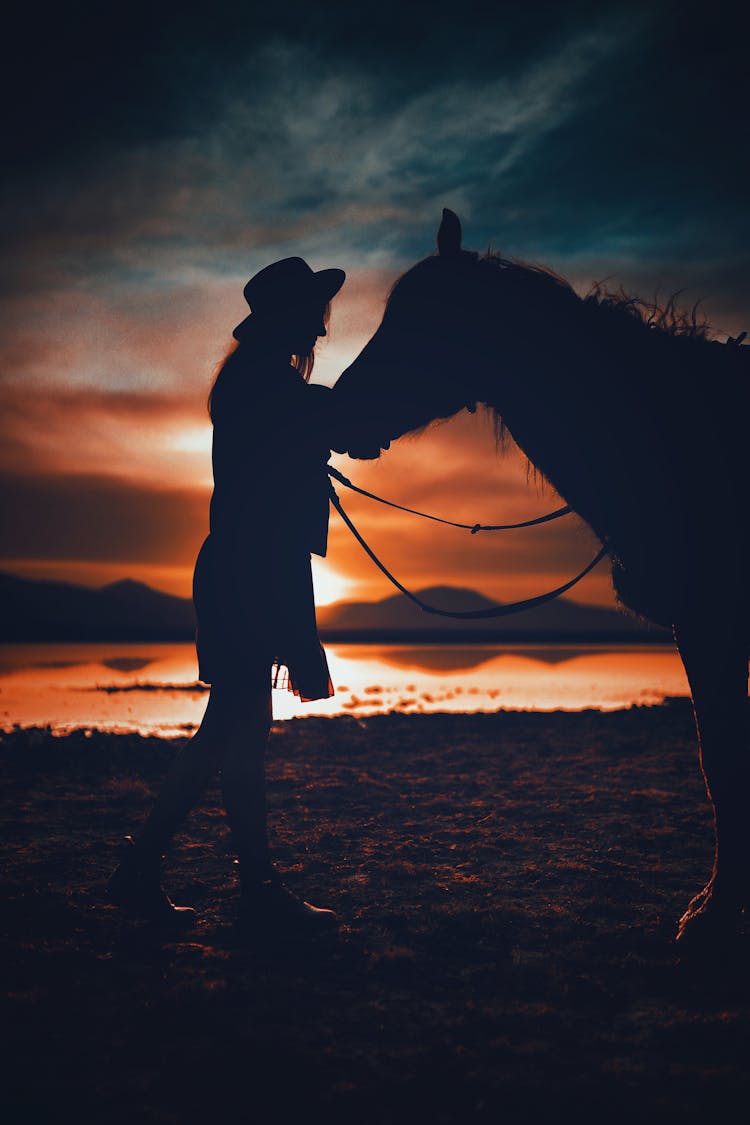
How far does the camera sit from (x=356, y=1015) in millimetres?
2330

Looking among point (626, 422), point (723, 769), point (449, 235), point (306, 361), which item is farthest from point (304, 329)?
point (723, 769)

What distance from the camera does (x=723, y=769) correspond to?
294 cm

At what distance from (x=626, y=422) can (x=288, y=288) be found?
1.69m

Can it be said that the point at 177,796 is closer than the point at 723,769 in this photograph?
No

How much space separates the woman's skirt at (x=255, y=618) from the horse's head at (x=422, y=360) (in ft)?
2.19

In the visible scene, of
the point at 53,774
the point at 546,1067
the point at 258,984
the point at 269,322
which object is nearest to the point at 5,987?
the point at 258,984

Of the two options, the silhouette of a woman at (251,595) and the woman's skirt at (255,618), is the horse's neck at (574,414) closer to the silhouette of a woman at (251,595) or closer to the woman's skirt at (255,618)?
the silhouette of a woman at (251,595)

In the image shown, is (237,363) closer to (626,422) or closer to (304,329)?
(304,329)

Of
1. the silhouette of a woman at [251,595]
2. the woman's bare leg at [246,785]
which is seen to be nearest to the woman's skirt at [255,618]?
the silhouette of a woman at [251,595]

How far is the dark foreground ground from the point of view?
1903mm

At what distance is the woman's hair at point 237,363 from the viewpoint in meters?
3.34

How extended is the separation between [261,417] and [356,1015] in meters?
2.36

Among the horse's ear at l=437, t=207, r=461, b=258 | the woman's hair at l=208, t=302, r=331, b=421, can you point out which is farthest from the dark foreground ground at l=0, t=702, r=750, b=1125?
the horse's ear at l=437, t=207, r=461, b=258

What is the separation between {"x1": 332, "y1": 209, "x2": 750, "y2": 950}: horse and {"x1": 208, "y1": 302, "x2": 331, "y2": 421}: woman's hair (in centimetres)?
38
